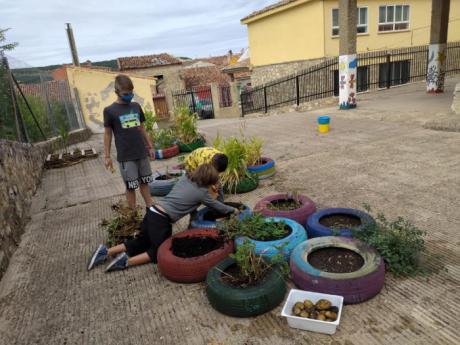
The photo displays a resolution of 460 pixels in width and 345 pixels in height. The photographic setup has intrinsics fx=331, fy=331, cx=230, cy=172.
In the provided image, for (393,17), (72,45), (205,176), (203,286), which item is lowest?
(203,286)

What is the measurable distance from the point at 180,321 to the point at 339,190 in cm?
304

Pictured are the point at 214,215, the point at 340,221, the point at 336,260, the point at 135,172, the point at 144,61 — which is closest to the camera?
the point at 336,260

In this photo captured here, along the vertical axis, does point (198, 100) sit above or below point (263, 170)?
above

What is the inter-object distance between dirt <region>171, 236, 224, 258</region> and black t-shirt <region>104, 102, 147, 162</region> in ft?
4.60

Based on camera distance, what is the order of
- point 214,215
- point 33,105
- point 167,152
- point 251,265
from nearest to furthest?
point 251,265
point 214,215
point 167,152
point 33,105

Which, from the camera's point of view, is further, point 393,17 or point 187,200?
point 393,17

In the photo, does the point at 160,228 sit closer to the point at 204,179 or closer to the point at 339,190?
the point at 204,179

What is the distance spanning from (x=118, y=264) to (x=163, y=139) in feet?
17.5

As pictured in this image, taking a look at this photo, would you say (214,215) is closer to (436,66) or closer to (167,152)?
(167,152)

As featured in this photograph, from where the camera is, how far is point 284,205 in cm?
395

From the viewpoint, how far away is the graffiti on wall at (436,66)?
11.5 metres

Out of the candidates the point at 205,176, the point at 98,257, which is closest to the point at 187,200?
the point at 205,176

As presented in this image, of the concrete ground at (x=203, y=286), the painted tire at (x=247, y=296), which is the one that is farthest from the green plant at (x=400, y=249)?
the painted tire at (x=247, y=296)

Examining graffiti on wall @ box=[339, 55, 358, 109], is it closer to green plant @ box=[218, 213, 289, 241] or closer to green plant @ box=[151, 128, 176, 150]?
green plant @ box=[151, 128, 176, 150]
